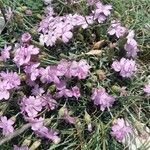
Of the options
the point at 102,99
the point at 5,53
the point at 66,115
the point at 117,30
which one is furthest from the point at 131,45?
the point at 5,53

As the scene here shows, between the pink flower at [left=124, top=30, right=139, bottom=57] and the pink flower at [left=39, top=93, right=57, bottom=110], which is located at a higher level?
the pink flower at [left=124, top=30, right=139, bottom=57]

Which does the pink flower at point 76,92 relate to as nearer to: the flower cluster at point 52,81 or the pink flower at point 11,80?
the flower cluster at point 52,81

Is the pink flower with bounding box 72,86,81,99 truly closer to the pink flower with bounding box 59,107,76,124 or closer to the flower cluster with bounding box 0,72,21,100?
the pink flower with bounding box 59,107,76,124

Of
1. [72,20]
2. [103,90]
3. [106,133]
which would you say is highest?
[72,20]

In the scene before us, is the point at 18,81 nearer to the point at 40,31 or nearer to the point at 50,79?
the point at 50,79

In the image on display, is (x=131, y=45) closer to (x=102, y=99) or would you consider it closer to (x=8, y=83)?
(x=102, y=99)

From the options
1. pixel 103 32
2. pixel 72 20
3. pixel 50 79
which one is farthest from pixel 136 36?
pixel 50 79

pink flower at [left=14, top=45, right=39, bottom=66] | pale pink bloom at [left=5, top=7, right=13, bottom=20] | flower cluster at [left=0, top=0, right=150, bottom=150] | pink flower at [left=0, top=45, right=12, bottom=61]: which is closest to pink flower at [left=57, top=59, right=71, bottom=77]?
flower cluster at [left=0, top=0, right=150, bottom=150]
